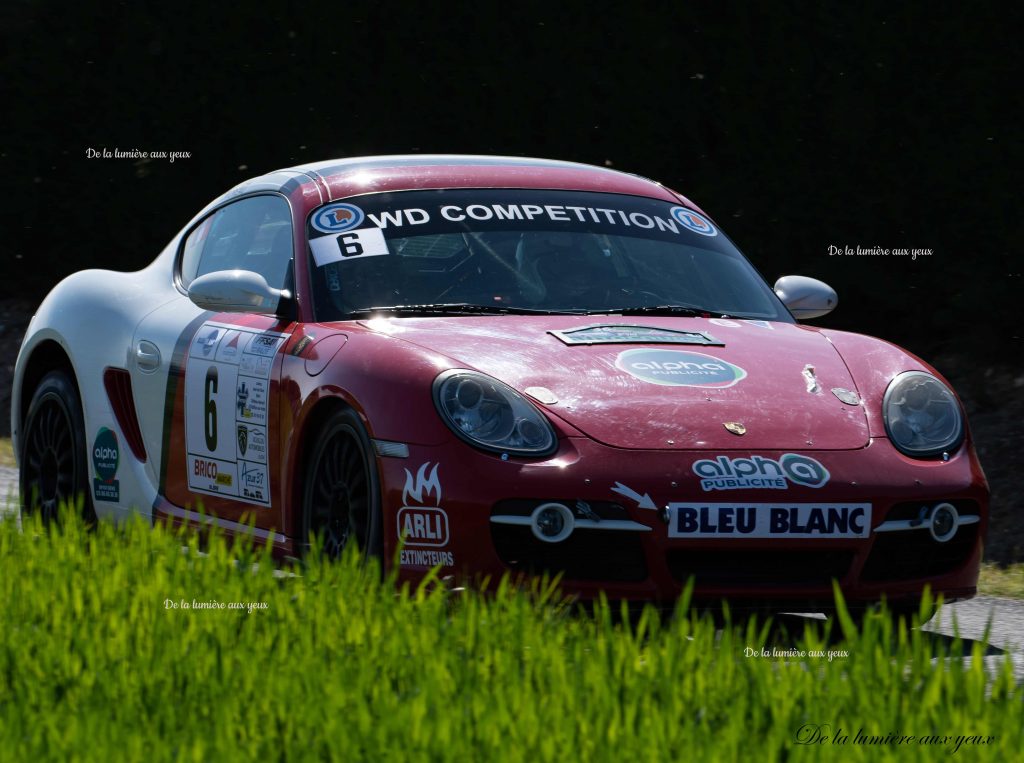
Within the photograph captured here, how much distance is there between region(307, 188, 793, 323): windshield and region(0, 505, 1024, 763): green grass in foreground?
1.46m

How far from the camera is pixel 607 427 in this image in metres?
4.95

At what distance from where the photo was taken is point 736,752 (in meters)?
3.25

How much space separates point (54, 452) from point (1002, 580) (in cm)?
354

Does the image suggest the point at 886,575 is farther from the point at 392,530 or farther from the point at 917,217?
the point at 917,217

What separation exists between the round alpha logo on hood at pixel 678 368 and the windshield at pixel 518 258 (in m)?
0.60

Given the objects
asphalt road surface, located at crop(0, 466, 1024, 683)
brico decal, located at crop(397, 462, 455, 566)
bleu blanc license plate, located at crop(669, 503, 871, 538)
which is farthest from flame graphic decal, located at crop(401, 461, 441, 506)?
asphalt road surface, located at crop(0, 466, 1024, 683)

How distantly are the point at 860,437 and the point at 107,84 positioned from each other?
389 inches

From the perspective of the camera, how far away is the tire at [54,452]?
6961 millimetres

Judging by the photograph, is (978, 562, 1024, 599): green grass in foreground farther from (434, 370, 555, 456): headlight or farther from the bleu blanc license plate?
(434, 370, 555, 456): headlight

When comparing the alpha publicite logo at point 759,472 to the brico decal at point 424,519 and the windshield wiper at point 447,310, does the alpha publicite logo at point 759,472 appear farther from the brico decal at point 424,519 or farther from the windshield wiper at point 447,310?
the windshield wiper at point 447,310

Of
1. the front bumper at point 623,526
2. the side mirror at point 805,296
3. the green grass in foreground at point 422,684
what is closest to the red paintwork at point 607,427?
the front bumper at point 623,526

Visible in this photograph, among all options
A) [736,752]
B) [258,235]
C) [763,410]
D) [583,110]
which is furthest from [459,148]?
[736,752]

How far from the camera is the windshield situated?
19.3 ft

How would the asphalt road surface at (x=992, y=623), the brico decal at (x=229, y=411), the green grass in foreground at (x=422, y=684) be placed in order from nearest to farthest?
the green grass in foreground at (x=422, y=684), the asphalt road surface at (x=992, y=623), the brico decal at (x=229, y=411)
